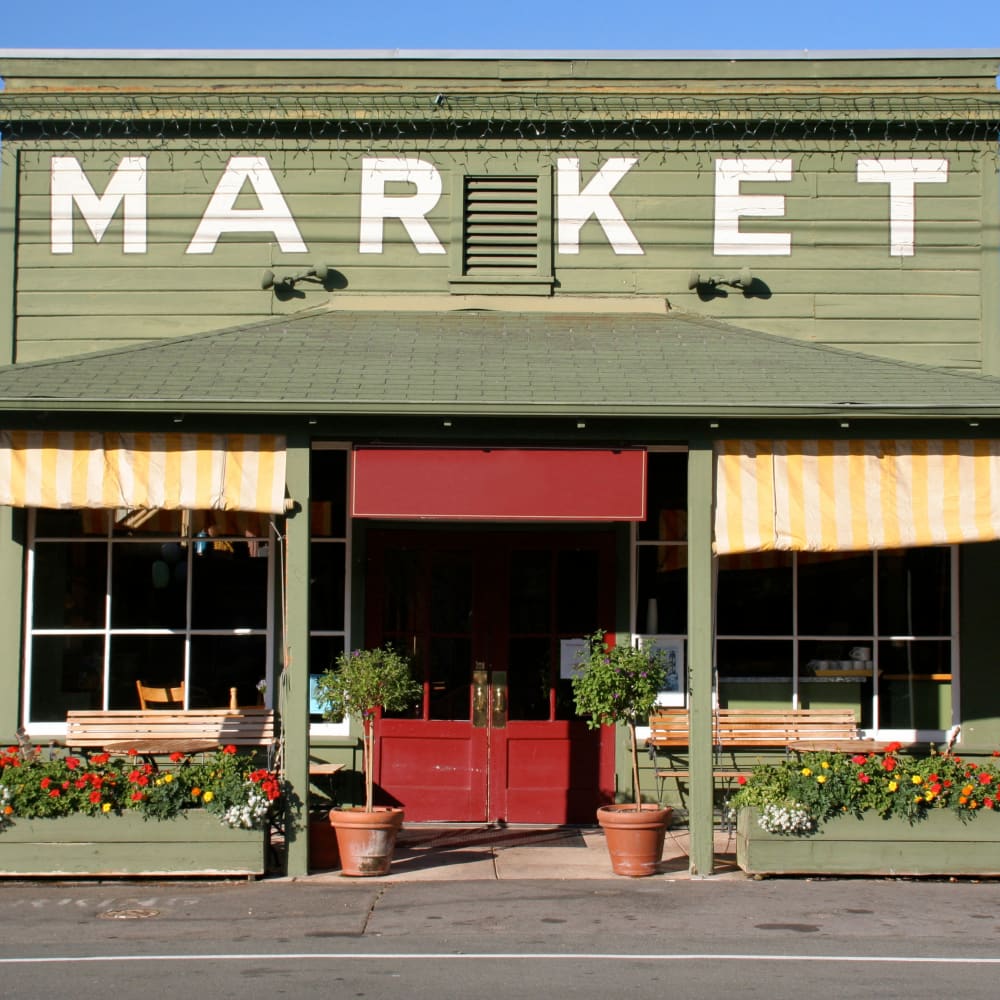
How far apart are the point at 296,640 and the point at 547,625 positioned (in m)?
2.75

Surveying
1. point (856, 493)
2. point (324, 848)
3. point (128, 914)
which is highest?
point (856, 493)

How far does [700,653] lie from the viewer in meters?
9.59

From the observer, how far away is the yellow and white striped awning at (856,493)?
9805mm

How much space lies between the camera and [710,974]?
6.92 m

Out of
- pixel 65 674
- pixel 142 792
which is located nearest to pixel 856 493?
pixel 142 792

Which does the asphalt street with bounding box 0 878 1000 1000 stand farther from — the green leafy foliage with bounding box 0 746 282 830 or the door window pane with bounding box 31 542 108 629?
the door window pane with bounding box 31 542 108 629

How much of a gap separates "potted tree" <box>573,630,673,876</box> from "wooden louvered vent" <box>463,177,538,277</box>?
3.95m

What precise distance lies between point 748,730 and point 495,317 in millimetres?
4019

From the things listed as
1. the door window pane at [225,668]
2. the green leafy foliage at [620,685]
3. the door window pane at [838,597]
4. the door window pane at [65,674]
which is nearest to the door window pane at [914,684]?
the door window pane at [838,597]

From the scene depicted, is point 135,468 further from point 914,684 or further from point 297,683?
point 914,684

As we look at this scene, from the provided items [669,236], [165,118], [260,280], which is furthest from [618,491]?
[165,118]

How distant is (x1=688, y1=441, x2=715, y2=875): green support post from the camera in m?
9.58

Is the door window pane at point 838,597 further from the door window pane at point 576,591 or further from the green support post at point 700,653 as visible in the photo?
the green support post at point 700,653

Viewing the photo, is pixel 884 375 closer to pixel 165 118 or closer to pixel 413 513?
pixel 413 513
